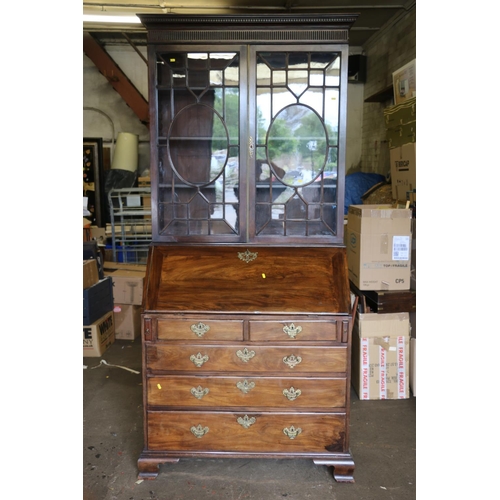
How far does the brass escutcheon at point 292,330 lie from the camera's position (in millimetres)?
2074

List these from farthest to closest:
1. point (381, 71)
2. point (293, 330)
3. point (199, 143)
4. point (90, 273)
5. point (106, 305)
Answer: point (381, 71), point (106, 305), point (90, 273), point (199, 143), point (293, 330)

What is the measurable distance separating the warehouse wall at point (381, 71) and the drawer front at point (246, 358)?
358 cm

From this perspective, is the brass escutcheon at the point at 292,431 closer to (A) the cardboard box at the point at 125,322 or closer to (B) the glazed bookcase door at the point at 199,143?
(B) the glazed bookcase door at the point at 199,143

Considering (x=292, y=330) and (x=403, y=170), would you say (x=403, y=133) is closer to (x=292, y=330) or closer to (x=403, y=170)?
(x=403, y=170)

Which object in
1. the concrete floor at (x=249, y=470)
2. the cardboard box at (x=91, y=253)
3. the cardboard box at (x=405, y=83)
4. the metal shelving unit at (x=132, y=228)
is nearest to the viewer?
the concrete floor at (x=249, y=470)

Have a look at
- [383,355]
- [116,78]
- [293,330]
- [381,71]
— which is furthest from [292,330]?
[116,78]

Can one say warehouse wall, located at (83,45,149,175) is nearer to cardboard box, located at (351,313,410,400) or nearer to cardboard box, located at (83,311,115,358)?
cardboard box, located at (83,311,115,358)

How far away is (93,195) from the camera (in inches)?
267

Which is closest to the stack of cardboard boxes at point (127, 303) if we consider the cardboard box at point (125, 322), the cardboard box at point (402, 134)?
the cardboard box at point (125, 322)

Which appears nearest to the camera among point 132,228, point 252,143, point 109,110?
point 252,143

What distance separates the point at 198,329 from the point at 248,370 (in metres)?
0.29

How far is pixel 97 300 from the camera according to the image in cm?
370
